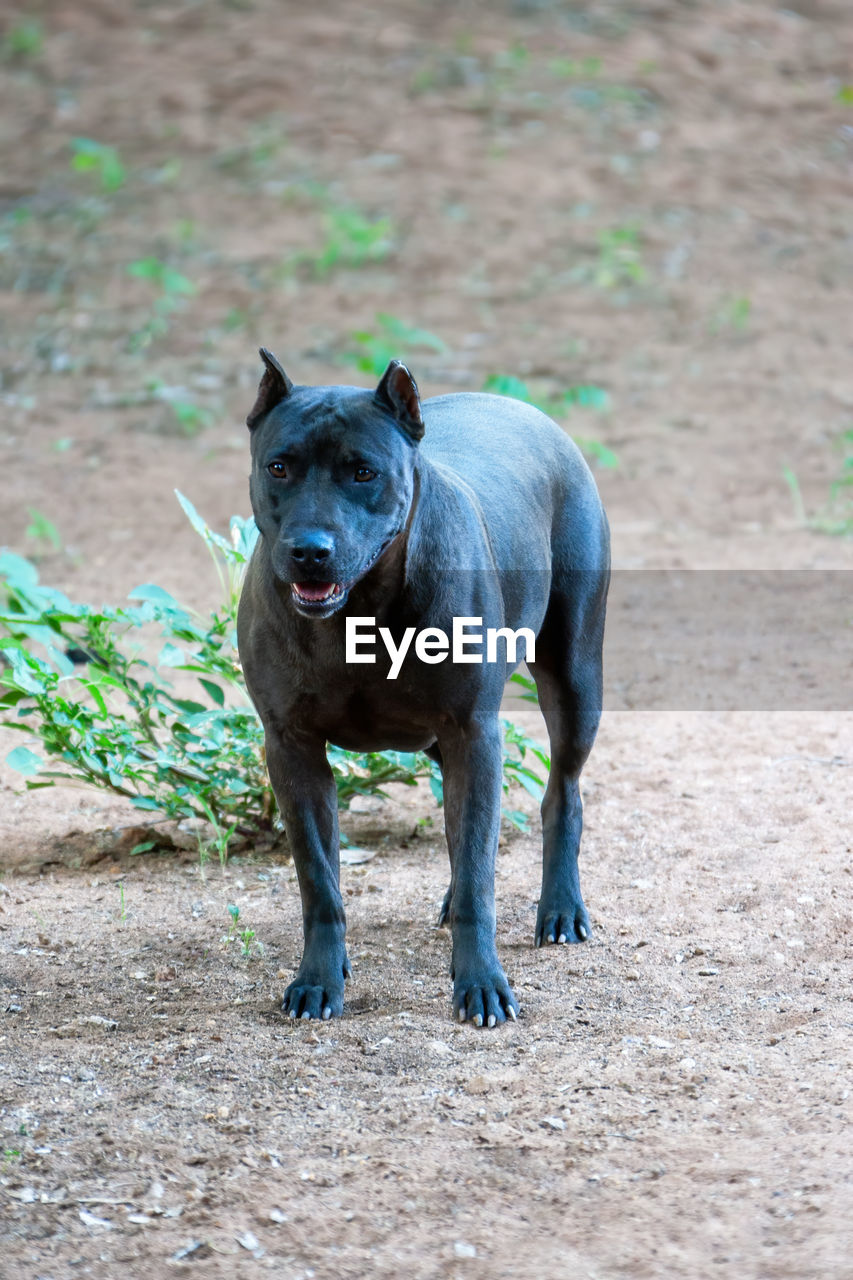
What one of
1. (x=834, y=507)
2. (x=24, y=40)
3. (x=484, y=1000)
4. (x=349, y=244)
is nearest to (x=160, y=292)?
(x=349, y=244)

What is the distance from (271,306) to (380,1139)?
9.71m

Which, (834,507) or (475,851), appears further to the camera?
(834,507)

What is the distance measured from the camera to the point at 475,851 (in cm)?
386

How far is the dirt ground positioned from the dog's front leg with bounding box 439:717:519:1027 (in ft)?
0.48

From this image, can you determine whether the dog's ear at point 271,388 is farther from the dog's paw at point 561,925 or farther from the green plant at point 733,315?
the green plant at point 733,315

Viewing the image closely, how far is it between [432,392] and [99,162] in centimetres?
560

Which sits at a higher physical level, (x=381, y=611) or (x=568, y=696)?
(x=381, y=611)

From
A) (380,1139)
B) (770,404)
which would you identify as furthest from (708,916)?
(770,404)

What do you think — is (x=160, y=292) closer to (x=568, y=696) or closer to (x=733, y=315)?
(x=733, y=315)

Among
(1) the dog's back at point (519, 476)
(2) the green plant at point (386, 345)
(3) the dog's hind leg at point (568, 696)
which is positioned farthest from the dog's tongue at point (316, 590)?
(2) the green plant at point (386, 345)

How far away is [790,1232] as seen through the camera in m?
2.75

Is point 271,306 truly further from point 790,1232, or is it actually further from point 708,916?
point 790,1232

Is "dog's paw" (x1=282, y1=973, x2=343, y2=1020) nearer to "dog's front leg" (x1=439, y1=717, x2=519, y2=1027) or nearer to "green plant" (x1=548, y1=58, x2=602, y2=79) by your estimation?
"dog's front leg" (x1=439, y1=717, x2=519, y2=1027)

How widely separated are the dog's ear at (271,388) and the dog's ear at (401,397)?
224mm
